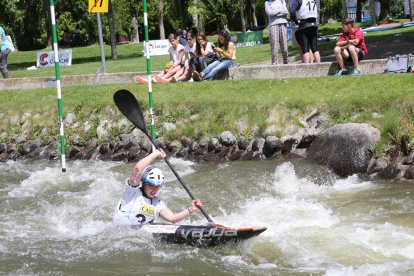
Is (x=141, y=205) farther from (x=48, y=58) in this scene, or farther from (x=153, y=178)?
(x=48, y=58)

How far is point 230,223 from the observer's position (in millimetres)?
9758

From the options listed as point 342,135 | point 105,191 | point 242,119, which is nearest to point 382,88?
point 342,135

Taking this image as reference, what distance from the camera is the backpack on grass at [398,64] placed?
13.7 meters

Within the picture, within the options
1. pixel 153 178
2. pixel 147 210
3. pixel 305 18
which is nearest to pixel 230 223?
pixel 147 210

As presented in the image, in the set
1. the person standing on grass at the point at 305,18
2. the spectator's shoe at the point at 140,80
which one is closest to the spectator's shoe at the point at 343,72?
the person standing on grass at the point at 305,18

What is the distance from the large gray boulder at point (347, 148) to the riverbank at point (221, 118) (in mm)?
181

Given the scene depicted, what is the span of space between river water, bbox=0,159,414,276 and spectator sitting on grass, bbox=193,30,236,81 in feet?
11.0

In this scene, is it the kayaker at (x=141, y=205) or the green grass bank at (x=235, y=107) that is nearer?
the kayaker at (x=141, y=205)

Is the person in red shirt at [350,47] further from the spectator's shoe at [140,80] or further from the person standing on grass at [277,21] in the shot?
the spectator's shoe at [140,80]

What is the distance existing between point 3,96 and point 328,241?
11623 mm

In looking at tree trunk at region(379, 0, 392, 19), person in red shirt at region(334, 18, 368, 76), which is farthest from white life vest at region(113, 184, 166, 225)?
tree trunk at region(379, 0, 392, 19)

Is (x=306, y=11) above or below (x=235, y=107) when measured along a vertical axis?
above

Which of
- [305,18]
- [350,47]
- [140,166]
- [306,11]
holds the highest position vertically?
[306,11]

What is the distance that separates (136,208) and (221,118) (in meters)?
5.13
